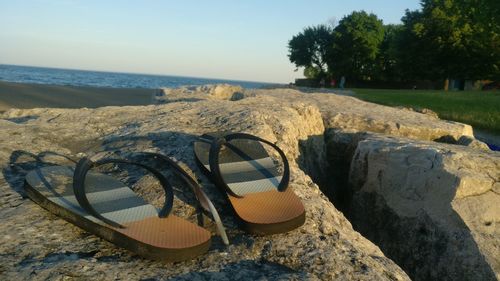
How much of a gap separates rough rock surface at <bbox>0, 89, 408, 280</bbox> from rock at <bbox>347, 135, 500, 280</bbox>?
70cm

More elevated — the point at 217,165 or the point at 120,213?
the point at 217,165

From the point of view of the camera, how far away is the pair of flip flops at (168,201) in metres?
1.78

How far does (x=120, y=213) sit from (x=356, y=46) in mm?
51562

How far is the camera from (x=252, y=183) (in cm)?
234

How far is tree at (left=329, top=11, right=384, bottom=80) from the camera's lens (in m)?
50.8

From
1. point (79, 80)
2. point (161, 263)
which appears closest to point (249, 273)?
point (161, 263)

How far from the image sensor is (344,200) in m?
3.80

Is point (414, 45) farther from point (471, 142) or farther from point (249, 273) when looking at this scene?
point (249, 273)

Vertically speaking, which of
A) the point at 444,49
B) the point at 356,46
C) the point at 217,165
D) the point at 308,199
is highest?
the point at 356,46

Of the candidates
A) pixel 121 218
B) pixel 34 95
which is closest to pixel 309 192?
pixel 121 218

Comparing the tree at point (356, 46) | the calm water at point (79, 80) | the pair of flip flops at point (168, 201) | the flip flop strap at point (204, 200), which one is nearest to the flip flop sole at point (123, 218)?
the pair of flip flops at point (168, 201)

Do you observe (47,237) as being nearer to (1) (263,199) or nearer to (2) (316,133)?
(1) (263,199)

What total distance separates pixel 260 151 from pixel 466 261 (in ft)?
4.47

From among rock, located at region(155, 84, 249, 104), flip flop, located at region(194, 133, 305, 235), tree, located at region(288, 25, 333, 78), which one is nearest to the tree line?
tree, located at region(288, 25, 333, 78)
